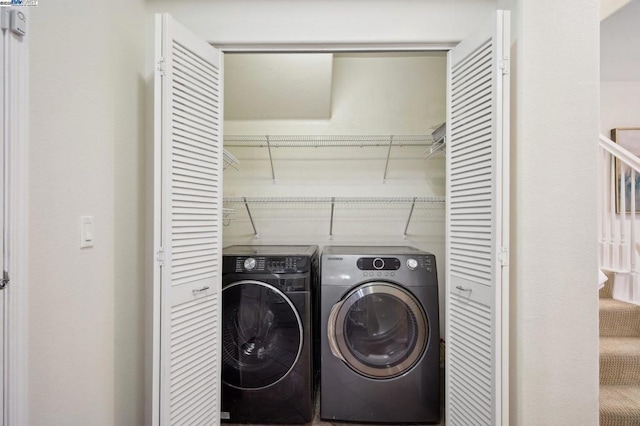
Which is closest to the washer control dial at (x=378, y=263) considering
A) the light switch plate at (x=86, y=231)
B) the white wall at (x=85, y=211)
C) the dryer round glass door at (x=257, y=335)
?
the dryer round glass door at (x=257, y=335)

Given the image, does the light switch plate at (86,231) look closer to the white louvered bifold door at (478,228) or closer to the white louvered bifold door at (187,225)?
the white louvered bifold door at (187,225)

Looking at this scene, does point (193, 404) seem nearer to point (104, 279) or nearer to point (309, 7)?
point (104, 279)

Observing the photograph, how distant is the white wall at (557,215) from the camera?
1.47 metres

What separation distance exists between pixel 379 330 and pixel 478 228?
2.86ft

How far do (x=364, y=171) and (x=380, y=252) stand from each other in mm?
845

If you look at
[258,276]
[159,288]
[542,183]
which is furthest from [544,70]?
[159,288]

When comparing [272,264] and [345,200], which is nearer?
[272,264]

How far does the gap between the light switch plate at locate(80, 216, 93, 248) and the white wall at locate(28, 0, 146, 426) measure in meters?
0.02

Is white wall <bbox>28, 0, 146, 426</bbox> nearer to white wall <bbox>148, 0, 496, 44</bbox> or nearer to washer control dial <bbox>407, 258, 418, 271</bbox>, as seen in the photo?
white wall <bbox>148, 0, 496, 44</bbox>

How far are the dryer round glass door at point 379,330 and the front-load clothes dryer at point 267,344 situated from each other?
21cm

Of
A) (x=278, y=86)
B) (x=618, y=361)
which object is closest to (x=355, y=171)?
(x=278, y=86)

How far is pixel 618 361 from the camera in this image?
198 centimetres

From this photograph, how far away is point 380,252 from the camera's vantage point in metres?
2.20

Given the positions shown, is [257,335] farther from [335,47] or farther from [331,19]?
[331,19]
